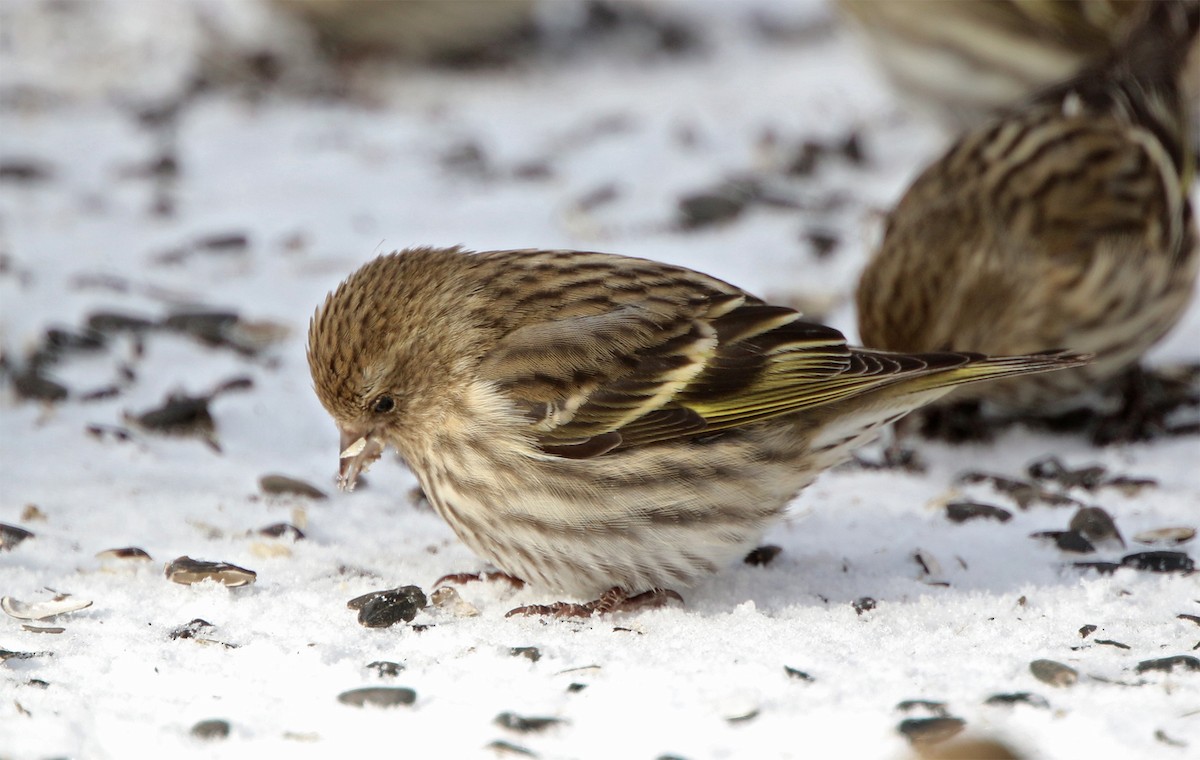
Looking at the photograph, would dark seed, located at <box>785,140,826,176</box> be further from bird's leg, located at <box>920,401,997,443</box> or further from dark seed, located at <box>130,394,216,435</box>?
dark seed, located at <box>130,394,216,435</box>

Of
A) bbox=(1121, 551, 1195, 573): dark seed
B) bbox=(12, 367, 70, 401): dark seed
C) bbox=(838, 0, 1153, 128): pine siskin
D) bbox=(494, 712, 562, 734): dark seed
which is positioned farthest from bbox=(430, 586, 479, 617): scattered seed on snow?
bbox=(838, 0, 1153, 128): pine siskin

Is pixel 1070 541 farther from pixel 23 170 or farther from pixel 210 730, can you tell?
pixel 23 170

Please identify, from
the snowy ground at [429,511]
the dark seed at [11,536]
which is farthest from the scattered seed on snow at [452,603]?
the dark seed at [11,536]

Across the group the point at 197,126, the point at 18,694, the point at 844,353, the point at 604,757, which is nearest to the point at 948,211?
the point at 844,353

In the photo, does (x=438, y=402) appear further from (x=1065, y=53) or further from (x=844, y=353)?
(x=1065, y=53)

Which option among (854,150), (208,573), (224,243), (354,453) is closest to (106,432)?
(208,573)

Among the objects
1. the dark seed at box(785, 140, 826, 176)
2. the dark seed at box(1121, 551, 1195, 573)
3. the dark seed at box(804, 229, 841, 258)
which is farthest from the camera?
the dark seed at box(785, 140, 826, 176)
